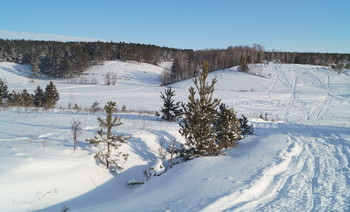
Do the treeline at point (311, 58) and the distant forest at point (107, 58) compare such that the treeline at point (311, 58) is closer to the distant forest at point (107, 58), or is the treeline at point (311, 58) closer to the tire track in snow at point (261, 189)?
the distant forest at point (107, 58)

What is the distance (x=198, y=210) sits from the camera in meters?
3.86

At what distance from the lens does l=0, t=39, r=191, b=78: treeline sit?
2985 inches

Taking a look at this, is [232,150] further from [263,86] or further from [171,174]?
[263,86]

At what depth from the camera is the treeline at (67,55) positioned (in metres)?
75.8

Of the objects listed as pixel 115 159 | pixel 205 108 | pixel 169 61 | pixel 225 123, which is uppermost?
pixel 169 61

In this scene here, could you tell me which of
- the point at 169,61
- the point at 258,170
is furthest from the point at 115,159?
the point at 169,61

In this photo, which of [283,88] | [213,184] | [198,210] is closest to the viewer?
[198,210]

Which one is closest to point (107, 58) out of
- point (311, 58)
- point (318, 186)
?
point (311, 58)

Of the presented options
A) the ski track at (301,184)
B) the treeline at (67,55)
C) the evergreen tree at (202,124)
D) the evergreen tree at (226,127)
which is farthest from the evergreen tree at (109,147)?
the treeline at (67,55)

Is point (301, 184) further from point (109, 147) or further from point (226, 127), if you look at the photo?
point (109, 147)

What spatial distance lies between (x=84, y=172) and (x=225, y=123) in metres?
5.81

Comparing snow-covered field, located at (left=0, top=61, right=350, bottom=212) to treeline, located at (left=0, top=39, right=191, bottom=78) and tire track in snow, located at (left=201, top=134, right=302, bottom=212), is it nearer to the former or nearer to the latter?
tire track in snow, located at (left=201, top=134, right=302, bottom=212)

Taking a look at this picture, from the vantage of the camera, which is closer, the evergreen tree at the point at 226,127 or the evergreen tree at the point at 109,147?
the evergreen tree at the point at 109,147

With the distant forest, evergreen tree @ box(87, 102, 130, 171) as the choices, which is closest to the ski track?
evergreen tree @ box(87, 102, 130, 171)
